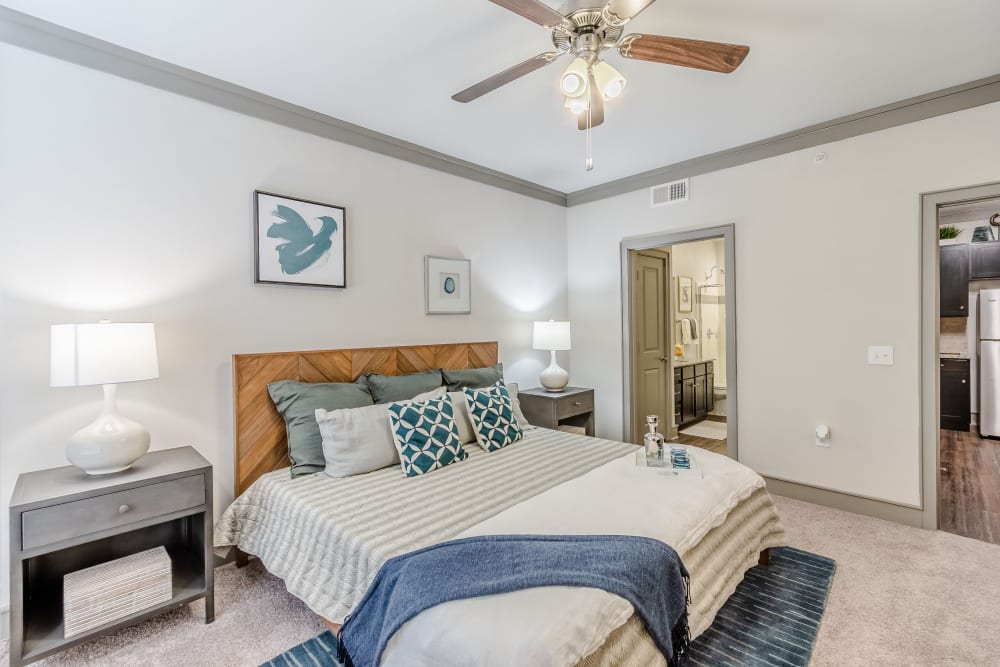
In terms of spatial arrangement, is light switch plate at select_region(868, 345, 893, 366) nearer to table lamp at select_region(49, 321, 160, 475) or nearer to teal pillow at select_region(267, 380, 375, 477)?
teal pillow at select_region(267, 380, 375, 477)

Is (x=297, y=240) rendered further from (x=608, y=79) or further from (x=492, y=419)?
(x=608, y=79)

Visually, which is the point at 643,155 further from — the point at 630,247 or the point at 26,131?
the point at 26,131

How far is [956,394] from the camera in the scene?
5332 millimetres

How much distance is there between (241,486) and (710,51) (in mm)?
3025

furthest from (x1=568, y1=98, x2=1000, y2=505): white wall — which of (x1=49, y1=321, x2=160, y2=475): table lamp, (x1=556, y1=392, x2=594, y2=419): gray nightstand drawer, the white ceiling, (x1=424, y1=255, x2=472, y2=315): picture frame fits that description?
(x1=49, y1=321, x2=160, y2=475): table lamp

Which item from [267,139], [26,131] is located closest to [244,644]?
[26,131]

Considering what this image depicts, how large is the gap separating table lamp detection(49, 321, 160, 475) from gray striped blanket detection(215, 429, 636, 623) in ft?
2.08

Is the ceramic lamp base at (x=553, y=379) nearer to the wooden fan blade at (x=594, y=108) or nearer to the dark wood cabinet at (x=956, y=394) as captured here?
the wooden fan blade at (x=594, y=108)

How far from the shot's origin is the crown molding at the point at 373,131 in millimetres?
2072

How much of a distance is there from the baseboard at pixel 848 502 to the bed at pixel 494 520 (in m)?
1.20

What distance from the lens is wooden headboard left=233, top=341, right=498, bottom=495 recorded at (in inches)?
99.2

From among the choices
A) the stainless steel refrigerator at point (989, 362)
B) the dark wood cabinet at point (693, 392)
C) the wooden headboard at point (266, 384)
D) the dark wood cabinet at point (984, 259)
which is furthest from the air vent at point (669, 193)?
the stainless steel refrigerator at point (989, 362)

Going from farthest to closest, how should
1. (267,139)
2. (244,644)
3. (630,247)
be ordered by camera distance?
→ (630,247) → (267,139) → (244,644)

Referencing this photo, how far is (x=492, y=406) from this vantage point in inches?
113
